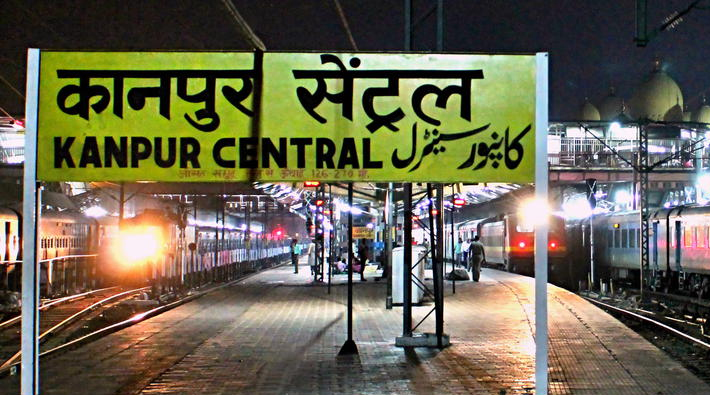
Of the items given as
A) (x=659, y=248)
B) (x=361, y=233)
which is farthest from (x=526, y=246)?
(x=361, y=233)

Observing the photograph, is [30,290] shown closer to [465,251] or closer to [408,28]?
[408,28]

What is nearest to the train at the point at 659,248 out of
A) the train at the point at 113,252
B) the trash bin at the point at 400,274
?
the trash bin at the point at 400,274

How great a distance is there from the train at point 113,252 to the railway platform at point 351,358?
22.1 ft

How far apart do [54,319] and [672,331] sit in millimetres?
13613

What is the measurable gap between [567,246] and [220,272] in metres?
16.3

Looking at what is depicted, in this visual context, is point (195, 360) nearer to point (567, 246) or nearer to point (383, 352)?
point (383, 352)

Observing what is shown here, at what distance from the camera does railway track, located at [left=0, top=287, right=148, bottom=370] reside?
15.1 m

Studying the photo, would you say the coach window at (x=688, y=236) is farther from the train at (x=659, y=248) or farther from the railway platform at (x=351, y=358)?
the railway platform at (x=351, y=358)

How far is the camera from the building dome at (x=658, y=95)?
77.8 m

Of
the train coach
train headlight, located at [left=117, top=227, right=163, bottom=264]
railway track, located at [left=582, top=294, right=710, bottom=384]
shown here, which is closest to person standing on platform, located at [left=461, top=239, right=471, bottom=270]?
the train coach

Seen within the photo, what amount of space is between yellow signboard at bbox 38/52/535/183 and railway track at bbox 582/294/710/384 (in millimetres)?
6077

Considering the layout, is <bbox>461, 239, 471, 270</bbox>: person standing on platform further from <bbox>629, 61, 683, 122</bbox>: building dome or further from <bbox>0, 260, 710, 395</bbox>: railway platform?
<bbox>629, 61, 683, 122</bbox>: building dome

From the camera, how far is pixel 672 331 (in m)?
17.3

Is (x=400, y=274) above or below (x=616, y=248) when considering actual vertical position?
below
